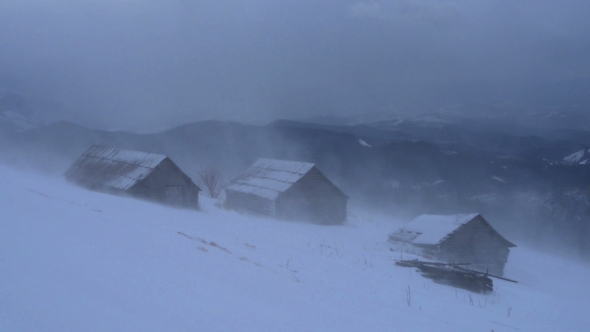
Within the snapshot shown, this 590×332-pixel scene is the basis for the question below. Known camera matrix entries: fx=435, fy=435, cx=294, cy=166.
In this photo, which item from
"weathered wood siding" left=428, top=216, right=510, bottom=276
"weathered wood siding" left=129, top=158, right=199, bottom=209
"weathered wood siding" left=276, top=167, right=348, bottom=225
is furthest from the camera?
"weathered wood siding" left=276, top=167, right=348, bottom=225

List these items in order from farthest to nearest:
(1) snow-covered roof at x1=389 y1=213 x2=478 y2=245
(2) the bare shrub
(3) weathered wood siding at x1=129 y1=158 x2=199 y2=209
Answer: (2) the bare shrub, (3) weathered wood siding at x1=129 y1=158 x2=199 y2=209, (1) snow-covered roof at x1=389 y1=213 x2=478 y2=245

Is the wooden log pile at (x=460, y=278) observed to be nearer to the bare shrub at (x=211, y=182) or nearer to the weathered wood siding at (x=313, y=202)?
the weathered wood siding at (x=313, y=202)

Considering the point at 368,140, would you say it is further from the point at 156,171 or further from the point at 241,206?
the point at 156,171

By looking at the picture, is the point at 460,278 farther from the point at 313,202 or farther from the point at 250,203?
the point at 250,203

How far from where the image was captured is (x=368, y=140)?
64.2 metres

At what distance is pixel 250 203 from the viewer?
112 ft

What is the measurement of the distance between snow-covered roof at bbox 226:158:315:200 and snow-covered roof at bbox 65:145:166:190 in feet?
29.9

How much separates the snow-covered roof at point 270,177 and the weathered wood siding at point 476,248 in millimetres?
11738

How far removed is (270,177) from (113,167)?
1189 centimetres

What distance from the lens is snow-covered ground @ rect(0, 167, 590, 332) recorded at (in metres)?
3.37

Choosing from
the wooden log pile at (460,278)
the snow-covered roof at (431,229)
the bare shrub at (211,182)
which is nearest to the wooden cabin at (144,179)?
the snow-covered roof at (431,229)

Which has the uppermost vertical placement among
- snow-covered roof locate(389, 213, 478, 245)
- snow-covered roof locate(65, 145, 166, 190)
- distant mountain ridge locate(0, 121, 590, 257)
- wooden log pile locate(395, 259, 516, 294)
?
distant mountain ridge locate(0, 121, 590, 257)

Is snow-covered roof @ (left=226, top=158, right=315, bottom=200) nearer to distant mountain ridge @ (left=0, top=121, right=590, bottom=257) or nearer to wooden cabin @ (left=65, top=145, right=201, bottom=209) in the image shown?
wooden cabin @ (left=65, top=145, right=201, bottom=209)

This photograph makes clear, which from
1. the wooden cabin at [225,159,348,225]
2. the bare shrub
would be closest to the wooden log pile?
the wooden cabin at [225,159,348,225]
